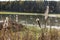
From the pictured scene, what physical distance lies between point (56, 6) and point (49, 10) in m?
0.08

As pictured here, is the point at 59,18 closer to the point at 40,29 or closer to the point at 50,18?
the point at 50,18

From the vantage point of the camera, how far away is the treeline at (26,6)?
4.93 ft

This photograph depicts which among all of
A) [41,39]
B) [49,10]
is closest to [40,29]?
[41,39]

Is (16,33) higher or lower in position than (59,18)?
lower

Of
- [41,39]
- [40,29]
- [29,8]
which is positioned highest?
[29,8]

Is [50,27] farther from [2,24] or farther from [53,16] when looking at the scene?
[2,24]

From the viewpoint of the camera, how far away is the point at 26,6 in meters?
1.54

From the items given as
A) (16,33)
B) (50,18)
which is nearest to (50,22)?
(50,18)

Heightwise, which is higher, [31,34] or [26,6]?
[26,6]

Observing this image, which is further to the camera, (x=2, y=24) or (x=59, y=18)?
(x=2, y=24)

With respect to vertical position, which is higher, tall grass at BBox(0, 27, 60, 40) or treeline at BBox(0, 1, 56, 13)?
treeline at BBox(0, 1, 56, 13)

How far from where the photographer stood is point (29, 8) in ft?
5.02

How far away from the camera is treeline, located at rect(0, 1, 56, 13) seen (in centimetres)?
150

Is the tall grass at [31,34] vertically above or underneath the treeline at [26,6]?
underneath
